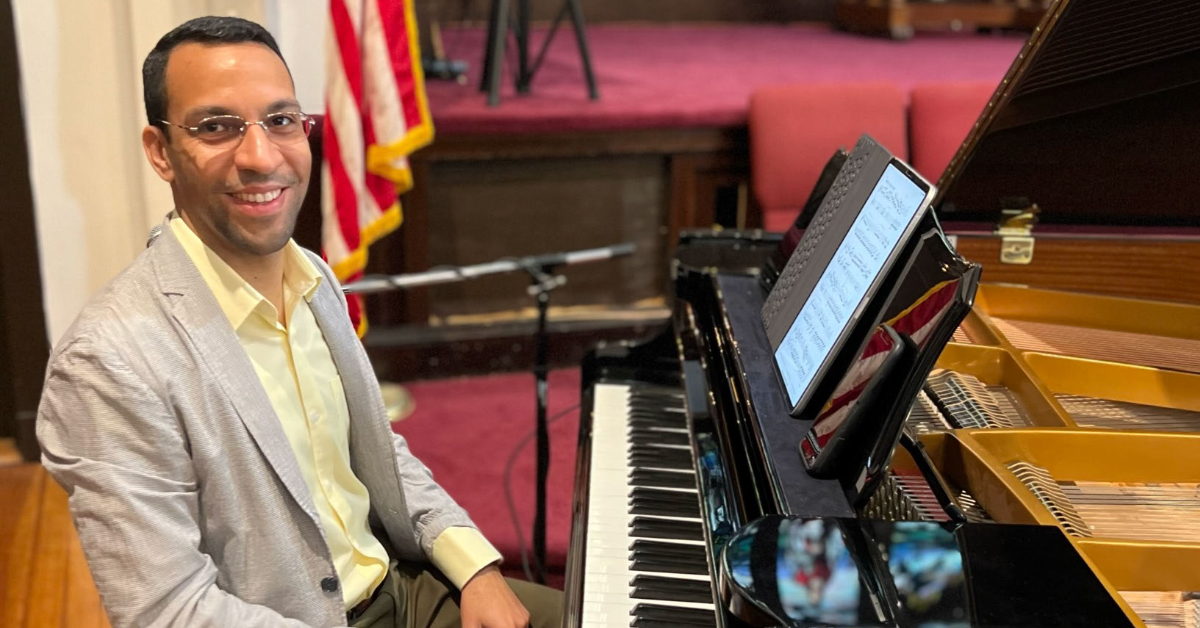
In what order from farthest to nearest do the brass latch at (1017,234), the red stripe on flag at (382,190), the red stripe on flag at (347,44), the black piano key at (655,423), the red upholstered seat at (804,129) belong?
1. the red upholstered seat at (804,129)
2. the red stripe on flag at (382,190)
3. the red stripe on flag at (347,44)
4. the brass latch at (1017,234)
5. the black piano key at (655,423)

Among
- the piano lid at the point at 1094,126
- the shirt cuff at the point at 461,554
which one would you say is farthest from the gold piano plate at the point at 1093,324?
the shirt cuff at the point at 461,554

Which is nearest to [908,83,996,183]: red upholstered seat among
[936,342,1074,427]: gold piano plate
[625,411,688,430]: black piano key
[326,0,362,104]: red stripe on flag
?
[326,0,362,104]: red stripe on flag

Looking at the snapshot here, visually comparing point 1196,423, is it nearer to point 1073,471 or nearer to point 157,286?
point 1073,471

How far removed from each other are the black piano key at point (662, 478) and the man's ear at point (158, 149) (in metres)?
0.87

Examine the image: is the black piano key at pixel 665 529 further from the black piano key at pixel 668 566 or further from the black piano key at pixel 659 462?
the black piano key at pixel 659 462

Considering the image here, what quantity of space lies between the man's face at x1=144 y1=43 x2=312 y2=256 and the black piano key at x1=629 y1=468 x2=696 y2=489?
0.71 m

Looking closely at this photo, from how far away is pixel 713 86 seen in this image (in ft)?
15.5

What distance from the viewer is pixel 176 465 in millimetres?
1329

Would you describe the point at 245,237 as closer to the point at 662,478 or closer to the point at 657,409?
the point at 662,478

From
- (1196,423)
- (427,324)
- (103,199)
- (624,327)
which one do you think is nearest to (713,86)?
(624,327)

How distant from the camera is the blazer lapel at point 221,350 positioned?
1382mm

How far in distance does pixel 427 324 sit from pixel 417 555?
2.38m

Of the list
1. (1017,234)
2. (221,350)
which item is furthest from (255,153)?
(1017,234)

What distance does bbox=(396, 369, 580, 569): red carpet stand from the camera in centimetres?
315
